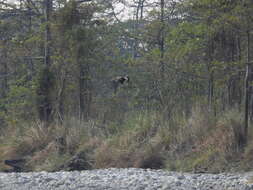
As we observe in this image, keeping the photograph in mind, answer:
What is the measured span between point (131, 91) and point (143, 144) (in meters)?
5.39

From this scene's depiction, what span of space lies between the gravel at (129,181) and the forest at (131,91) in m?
0.90

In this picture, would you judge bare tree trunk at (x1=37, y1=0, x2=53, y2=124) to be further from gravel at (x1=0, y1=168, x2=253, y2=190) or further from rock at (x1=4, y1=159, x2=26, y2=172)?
gravel at (x1=0, y1=168, x2=253, y2=190)

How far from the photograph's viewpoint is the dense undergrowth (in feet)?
31.9

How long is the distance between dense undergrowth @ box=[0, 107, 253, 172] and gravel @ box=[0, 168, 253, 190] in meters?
0.72

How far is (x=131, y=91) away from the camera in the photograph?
15992 mm

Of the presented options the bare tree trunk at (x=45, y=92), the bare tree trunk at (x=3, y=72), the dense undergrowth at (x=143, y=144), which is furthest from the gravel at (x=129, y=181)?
the bare tree trunk at (x=3, y=72)

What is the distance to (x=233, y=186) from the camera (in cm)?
757

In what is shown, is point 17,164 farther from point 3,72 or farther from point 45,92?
point 3,72

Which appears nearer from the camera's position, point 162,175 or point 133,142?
point 162,175

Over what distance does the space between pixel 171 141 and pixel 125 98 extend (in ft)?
16.9

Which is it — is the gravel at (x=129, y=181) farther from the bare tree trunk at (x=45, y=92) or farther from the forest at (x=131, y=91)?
the bare tree trunk at (x=45, y=92)

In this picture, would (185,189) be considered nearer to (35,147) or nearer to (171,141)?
(171,141)

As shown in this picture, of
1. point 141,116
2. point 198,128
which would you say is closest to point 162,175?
point 198,128

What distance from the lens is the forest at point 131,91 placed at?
1032 centimetres
